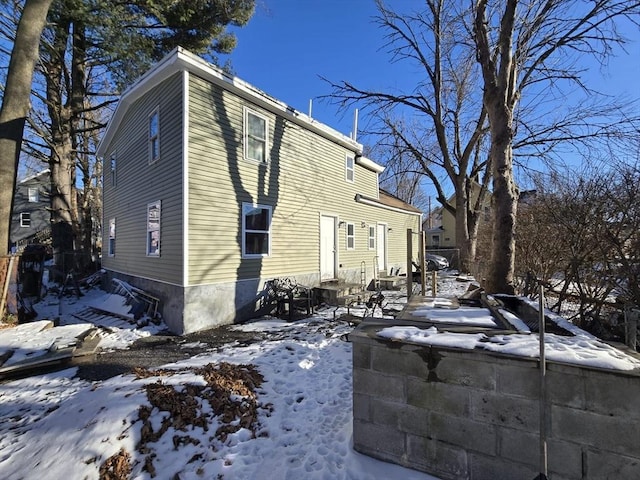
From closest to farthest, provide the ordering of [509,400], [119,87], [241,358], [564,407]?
1. [564,407]
2. [509,400]
3. [241,358]
4. [119,87]

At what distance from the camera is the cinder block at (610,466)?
1.79 m

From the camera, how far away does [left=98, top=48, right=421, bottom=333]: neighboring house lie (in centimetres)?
725

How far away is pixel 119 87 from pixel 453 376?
48.1 feet

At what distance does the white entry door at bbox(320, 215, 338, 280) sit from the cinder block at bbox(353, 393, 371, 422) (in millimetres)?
8391

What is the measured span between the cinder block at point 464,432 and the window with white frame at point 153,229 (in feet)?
25.8

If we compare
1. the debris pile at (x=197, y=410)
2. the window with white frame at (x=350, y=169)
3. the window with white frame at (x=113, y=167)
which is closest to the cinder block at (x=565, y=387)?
the debris pile at (x=197, y=410)

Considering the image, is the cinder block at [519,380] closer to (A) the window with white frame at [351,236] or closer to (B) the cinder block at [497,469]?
(B) the cinder block at [497,469]

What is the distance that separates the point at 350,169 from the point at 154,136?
7576 millimetres

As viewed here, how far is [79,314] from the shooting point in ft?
28.7

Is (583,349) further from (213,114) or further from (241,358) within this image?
(213,114)

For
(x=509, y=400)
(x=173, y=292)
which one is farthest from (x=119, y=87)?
(x=509, y=400)

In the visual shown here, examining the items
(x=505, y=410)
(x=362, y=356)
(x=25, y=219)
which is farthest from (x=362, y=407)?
(x=25, y=219)

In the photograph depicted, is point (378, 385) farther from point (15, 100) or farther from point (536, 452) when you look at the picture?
point (15, 100)

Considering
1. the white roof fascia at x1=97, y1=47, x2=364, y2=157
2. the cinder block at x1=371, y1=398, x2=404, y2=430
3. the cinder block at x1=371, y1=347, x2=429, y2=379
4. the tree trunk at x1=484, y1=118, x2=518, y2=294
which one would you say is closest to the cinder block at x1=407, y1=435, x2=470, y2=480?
the cinder block at x1=371, y1=398, x2=404, y2=430
